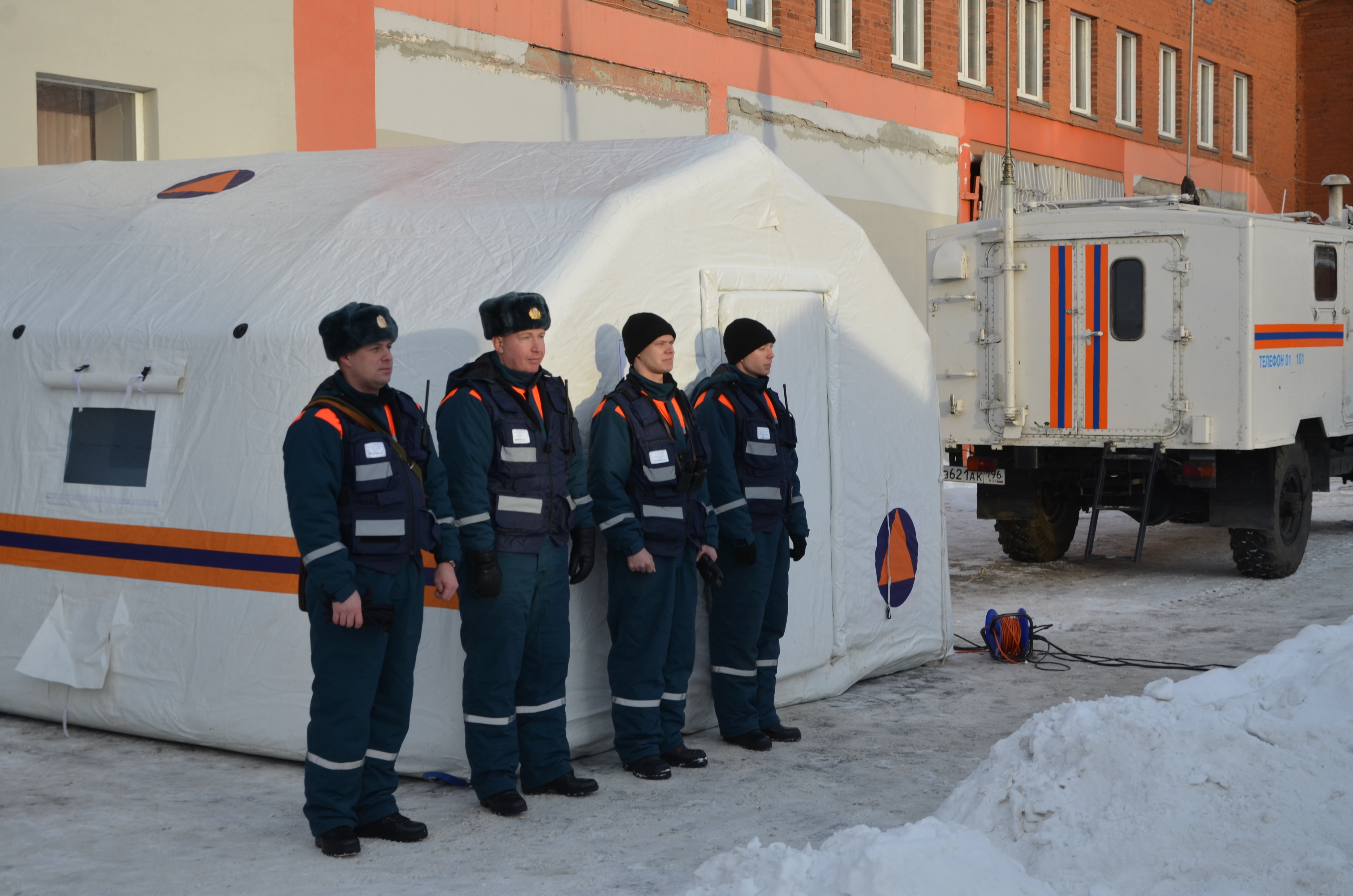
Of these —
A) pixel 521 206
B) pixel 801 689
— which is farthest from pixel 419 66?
pixel 801 689

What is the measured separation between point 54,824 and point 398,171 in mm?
3486

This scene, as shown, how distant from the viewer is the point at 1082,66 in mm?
22062

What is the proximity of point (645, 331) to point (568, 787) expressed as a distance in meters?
1.81

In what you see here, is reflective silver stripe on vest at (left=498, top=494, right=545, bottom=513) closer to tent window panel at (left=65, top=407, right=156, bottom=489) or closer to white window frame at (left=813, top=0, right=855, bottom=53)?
tent window panel at (left=65, top=407, right=156, bottom=489)

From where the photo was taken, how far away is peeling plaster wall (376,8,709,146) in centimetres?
1193

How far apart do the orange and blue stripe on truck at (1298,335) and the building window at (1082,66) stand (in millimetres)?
11036

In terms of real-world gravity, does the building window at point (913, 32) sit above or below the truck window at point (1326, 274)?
above

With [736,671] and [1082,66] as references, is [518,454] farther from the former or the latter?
[1082,66]

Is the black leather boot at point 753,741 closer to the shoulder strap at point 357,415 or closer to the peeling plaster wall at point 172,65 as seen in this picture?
the shoulder strap at point 357,415

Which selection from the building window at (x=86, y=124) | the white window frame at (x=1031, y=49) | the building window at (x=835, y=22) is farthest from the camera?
the white window frame at (x=1031, y=49)

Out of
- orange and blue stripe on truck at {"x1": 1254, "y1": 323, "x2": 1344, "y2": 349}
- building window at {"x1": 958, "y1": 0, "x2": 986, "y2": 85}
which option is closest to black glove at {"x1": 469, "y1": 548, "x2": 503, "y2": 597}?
orange and blue stripe on truck at {"x1": 1254, "y1": 323, "x2": 1344, "y2": 349}

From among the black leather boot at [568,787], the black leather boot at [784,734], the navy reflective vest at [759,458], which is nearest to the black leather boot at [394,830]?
the black leather boot at [568,787]

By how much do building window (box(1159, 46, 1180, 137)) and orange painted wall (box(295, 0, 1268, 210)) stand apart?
427 mm

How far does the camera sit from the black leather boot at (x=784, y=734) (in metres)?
6.41
